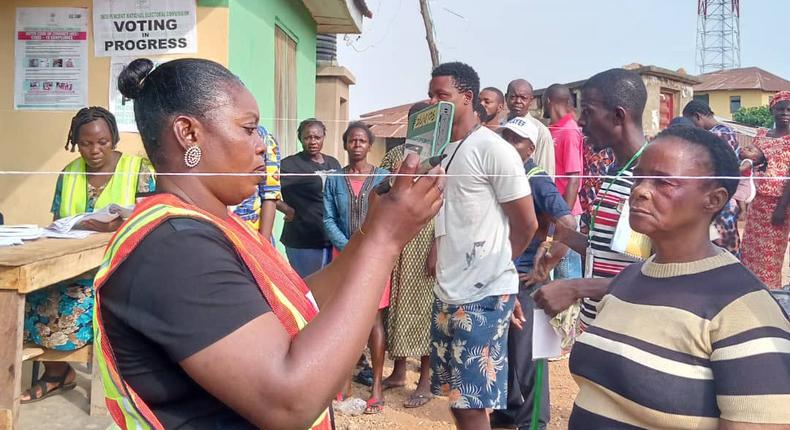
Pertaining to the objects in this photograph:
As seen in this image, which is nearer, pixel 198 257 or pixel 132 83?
pixel 198 257

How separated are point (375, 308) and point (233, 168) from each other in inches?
15.9

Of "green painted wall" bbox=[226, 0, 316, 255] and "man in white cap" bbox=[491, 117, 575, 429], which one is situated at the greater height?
"green painted wall" bbox=[226, 0, 316, 255]

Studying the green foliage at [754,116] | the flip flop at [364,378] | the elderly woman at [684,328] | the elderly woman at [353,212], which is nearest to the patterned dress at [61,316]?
the elderly woman at [353,212]

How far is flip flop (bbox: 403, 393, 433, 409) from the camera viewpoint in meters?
4.27

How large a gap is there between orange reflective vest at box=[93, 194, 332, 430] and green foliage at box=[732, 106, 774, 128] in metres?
18.3

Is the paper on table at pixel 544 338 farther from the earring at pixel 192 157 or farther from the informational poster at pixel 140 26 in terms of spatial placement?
the informational poster at pixel 140 26

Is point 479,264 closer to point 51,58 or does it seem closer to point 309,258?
point 309,258

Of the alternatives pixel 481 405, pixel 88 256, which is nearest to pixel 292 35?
pixel 88 256

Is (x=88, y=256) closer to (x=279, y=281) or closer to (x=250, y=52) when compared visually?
(x=279, y=281)

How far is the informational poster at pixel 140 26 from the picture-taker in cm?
461

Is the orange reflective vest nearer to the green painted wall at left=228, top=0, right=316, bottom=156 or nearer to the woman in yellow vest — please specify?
the woman in yellow vest

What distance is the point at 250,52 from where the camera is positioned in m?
5.37

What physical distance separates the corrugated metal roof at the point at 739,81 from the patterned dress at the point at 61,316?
12.4 meters

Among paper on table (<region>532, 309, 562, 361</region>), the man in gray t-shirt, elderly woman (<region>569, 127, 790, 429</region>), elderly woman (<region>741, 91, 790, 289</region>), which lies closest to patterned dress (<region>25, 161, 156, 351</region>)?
the man in gray t-shirt
